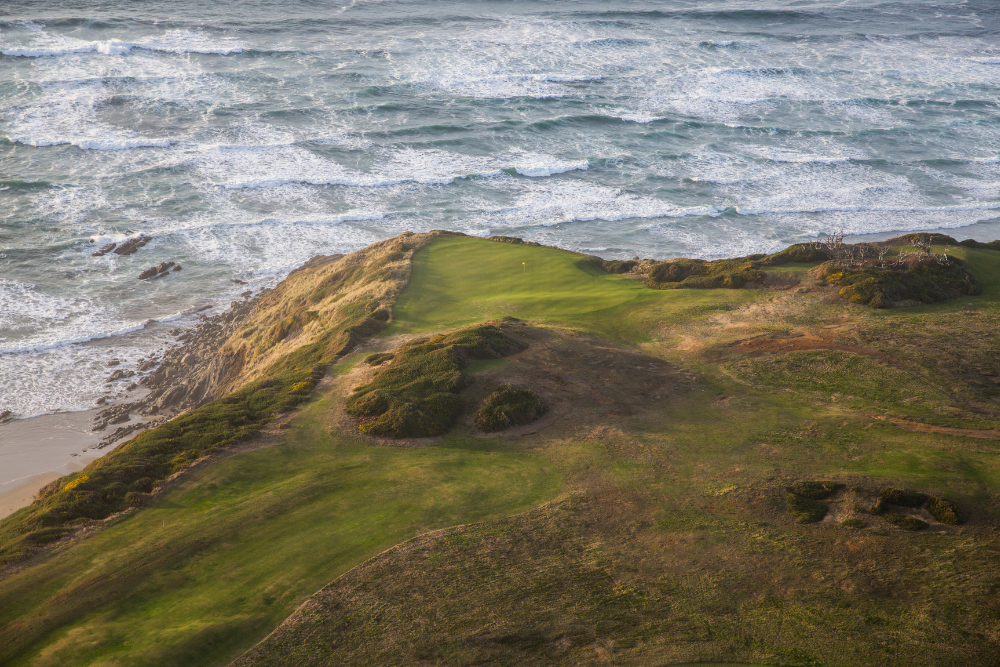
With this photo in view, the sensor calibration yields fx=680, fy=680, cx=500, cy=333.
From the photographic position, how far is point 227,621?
10.3 m

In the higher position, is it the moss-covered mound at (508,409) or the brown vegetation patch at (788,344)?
the brown vegetation patch at (788,344)

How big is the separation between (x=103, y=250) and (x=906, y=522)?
114 feet

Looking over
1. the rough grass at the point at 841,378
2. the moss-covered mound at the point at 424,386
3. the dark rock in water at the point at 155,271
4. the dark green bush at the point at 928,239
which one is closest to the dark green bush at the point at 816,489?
the rough grass at the point at 841,378

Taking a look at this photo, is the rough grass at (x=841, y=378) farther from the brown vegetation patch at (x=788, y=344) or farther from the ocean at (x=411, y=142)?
the ocean at (x=411, y=142)

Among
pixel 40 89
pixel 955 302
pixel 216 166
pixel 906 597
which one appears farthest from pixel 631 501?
pixel 40 89

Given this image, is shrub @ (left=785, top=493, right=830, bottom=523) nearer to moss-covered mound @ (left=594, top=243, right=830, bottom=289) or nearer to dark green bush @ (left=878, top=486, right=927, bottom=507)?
dark green bush @ (left=878, top=486, right=927, bottom=507)

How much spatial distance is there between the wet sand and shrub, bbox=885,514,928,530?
20.5 metres

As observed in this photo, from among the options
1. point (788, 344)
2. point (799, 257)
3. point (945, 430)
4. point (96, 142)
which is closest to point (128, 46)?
point (96, 142)

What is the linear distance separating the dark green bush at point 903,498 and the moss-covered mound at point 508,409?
734 cm

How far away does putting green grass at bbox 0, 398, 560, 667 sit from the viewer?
10.1 metres

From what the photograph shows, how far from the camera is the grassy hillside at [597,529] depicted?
32.3 ft

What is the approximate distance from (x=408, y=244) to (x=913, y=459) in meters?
19.1

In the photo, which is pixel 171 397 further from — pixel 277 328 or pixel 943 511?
pixel 943 511

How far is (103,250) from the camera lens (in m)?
33.1
